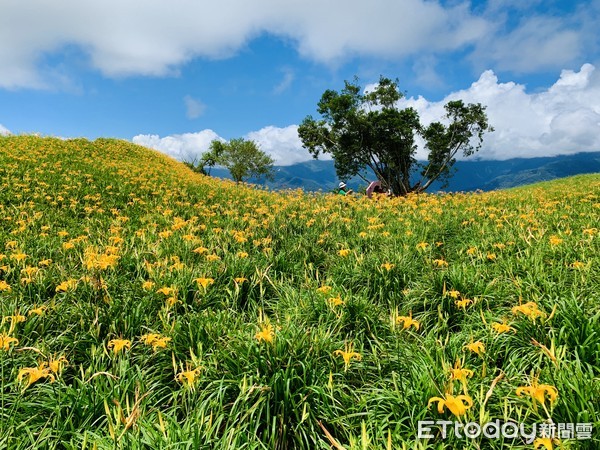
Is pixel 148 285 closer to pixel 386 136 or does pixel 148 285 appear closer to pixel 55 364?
pixel 55 364

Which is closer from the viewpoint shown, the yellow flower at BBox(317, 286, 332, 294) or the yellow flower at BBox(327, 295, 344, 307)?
the yellow flower at BBox(327, 295, 344, 307)

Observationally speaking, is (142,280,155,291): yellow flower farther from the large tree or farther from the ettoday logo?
the large tree

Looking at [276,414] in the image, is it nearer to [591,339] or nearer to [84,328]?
[84,328]

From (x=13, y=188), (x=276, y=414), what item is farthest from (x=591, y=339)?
(x=13, y=188)

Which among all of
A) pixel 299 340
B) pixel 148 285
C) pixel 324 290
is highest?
pixel 148 285

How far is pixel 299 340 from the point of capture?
3045 mm

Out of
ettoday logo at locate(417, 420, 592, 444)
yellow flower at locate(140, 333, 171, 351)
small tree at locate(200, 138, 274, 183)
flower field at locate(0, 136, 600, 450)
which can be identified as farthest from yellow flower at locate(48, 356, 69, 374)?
small tree at locate(200, 138, 274, 183)

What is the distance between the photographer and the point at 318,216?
9.20 m

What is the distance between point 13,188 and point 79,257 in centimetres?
719

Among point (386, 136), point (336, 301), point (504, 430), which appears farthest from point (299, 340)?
point (386, 136)

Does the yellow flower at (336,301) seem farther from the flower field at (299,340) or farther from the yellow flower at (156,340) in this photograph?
the yellow flower at (156,340)

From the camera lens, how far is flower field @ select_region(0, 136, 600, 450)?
7.55 ft

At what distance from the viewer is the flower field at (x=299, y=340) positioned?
230cm

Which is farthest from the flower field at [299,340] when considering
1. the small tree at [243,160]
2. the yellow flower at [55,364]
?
the small tree at [243,160]
